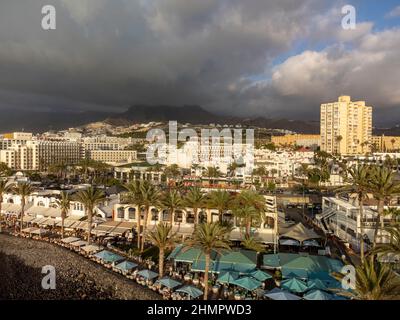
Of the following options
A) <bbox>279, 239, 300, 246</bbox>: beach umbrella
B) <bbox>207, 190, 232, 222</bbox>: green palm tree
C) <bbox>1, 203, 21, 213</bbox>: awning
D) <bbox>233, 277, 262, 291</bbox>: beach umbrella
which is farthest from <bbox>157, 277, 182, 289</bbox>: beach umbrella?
<bbox>1, 203, 21, 213</bbox>: awning

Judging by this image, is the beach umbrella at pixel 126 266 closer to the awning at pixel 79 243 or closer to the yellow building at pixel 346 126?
the awning at pixel 79 243

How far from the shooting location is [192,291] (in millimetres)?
18344

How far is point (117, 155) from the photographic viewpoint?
156 meters

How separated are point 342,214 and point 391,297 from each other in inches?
761

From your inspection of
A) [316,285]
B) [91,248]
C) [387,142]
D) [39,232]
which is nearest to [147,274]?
[91,248]

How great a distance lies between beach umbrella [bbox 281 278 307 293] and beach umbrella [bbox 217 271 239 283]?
2669mm

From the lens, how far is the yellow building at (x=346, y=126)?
470 feet

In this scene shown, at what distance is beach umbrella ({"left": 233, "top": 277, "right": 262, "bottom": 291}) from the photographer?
18.4m

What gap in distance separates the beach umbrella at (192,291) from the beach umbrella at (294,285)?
448 cm

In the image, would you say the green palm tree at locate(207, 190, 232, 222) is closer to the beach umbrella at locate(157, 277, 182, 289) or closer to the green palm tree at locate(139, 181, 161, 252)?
the green palm tree at locate(139, 181, 161, 252)

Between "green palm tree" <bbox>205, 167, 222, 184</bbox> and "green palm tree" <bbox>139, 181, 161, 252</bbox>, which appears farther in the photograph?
"green palm tree" <bbox>205, 167, 222, 184</bbox>

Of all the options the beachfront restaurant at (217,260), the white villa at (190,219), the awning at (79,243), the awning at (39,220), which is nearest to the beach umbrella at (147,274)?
the beachfront restaurant at (217,260)
